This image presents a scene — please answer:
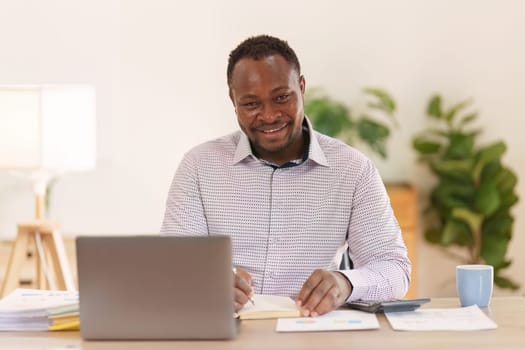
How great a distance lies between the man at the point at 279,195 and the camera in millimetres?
2658

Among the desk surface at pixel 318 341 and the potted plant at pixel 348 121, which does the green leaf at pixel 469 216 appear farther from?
the desk surface at pixel 318 341

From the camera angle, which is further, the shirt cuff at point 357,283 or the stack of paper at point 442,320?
the shirt cuff at point 357,283

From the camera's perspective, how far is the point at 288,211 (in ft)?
8.86

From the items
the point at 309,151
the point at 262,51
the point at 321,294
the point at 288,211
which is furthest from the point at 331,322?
the point at 262,51

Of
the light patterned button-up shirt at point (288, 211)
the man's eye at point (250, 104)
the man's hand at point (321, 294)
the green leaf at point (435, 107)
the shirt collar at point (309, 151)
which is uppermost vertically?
the man's eye at point (250, 104)

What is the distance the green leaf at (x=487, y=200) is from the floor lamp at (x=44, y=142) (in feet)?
6.67

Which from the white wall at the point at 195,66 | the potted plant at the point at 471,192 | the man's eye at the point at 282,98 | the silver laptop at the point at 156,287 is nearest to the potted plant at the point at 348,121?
the white wall at the point at 195,66

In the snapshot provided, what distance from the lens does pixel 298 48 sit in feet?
16.8

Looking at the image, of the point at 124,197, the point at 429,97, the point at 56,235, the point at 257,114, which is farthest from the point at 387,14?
the point at 257,114

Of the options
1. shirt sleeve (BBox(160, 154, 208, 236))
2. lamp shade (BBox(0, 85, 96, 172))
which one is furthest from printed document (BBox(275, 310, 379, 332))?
lamp shade (BBox(0, 85, 96, 172))

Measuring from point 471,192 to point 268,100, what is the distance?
A: 2598 millimetres

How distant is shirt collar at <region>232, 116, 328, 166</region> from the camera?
274 cm

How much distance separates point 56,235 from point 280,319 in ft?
6.08

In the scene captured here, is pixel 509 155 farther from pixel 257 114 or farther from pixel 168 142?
pixel 257 114
